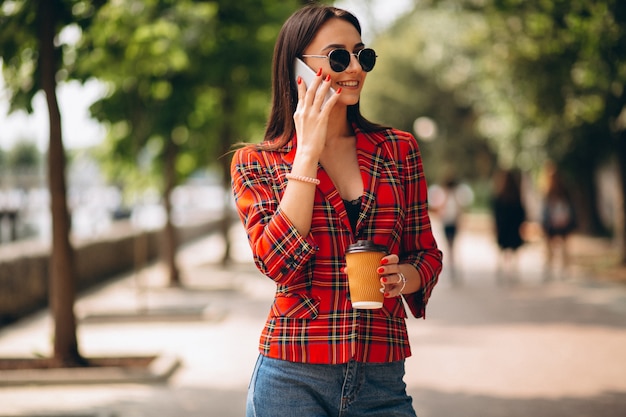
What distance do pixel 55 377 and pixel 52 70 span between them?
2.86 m

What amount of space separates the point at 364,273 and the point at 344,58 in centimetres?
65

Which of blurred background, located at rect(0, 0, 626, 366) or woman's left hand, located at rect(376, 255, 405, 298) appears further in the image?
blurred background, located at rect(0, 0, 626, 366)

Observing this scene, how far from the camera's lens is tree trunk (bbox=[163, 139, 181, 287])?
16828 millimetres

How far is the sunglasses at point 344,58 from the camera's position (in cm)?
267

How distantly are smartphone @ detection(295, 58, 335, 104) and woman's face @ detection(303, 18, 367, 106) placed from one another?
2 centimetres

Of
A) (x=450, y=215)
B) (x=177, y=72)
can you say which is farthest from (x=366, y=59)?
(x=450, y=215)

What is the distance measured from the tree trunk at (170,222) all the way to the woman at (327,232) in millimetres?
14214

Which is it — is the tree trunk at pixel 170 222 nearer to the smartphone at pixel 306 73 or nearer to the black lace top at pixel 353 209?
the smartphone at pixel 306 73

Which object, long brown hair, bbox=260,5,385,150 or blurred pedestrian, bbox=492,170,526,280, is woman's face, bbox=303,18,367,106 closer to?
long brown hair, bbox=260,5,385,150

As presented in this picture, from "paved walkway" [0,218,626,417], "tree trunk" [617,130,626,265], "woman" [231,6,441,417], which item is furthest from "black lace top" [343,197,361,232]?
"tree trunk" [617,130,626,265]

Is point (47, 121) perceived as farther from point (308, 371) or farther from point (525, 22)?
point (525, 22)

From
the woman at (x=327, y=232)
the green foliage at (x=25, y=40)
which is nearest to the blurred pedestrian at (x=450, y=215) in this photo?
the green foliage at (x=25, y=40)

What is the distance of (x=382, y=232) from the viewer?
2646mm

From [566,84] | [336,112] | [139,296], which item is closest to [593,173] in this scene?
[566,84]
